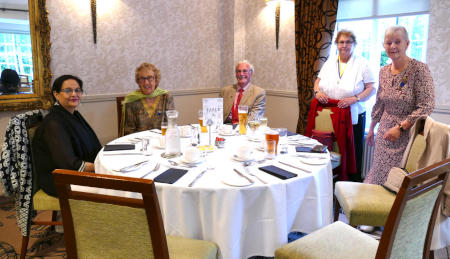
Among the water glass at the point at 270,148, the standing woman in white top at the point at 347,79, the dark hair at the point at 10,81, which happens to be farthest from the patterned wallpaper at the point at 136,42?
the water glass at the point at 270,148

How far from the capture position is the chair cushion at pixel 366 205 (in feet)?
6.53

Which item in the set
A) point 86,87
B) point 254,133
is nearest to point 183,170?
point 254,133

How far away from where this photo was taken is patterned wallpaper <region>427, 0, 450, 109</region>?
9.67ft

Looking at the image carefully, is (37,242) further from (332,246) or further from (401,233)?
(401,233)

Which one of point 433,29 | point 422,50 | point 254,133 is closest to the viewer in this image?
point 254,133

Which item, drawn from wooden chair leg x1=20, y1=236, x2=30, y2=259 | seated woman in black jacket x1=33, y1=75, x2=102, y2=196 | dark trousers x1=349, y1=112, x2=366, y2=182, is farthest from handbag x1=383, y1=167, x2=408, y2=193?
wooden chair leg x1=20, y1=236, x2=30, y2=259

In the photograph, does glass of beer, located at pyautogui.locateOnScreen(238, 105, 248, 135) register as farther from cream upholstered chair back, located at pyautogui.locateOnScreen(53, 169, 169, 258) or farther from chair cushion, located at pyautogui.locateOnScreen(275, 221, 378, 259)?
cream upholstered chair back, located at pyautogui.locateOnScreen(53, 169, 169, 258)

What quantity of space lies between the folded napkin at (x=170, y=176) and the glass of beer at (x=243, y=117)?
85 centimetres

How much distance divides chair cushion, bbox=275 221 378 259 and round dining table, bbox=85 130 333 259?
0.37 feet

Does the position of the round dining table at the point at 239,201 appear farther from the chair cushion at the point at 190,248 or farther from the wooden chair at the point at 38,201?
the wooden chair at the point at 38,201

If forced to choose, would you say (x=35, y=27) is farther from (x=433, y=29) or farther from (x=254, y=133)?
(x=433, y=29)

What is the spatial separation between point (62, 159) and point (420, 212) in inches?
76.2

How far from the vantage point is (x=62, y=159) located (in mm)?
2133

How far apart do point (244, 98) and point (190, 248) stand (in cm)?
208
